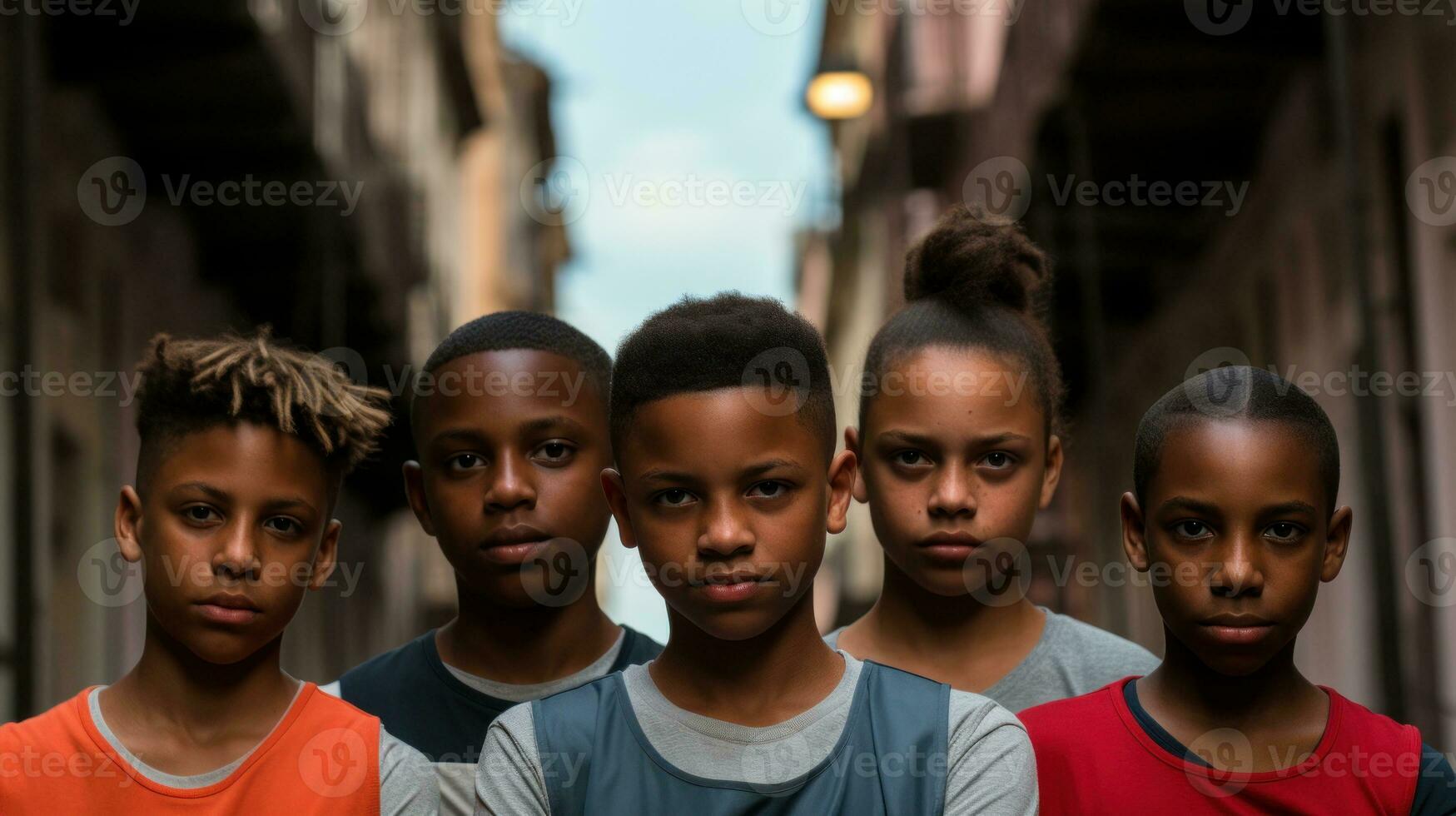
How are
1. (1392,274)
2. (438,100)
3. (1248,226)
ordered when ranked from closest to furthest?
(1392,274), (1248,226), (438,100)

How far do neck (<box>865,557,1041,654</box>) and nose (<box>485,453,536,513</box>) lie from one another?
2.72 ft

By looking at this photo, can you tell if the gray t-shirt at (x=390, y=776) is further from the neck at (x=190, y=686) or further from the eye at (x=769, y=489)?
the eye at (x=769, y=489)

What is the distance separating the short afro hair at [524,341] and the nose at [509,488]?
30cm

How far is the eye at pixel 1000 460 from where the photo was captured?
393 centimetres

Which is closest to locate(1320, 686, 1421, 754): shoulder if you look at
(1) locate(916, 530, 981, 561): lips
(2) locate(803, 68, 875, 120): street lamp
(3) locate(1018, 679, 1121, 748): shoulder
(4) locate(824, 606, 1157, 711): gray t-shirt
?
(3) locate(1018, 679, 1121, 748): shoulder

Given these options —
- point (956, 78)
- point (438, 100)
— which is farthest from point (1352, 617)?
point (438, 100)

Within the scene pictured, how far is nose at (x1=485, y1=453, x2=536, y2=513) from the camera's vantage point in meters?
3.86

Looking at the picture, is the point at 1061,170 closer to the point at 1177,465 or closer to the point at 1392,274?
the point at 1392,274

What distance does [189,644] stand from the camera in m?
3.26

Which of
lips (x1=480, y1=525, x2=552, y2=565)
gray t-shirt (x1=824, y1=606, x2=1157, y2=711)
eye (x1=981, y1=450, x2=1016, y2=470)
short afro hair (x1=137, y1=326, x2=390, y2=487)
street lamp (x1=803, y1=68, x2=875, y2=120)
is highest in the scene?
street lamp (x1=803, y1=68, x2=875, y2=120)

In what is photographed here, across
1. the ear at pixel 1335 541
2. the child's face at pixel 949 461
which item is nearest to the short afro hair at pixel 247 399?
the child's face at pixel 949 461

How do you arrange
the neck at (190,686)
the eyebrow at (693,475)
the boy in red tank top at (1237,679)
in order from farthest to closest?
the neck at (190,686)
the boy in red tank top at (1237,679)
the eyebrow at (693,475)

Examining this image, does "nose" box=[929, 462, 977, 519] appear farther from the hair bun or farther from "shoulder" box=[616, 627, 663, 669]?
"shoulder" box=[616, 627, 663, 669]

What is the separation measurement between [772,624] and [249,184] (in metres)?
10.6
